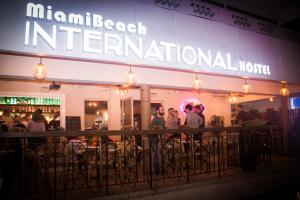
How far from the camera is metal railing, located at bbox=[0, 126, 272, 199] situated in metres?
4.94

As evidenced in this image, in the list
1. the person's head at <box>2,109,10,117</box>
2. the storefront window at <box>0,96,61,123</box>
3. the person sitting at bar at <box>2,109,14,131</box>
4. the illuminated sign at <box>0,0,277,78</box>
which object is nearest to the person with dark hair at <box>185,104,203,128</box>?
the illuminated sign at <box>0,0,277,78</box>

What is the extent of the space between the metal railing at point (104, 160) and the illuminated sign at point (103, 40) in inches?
82.1

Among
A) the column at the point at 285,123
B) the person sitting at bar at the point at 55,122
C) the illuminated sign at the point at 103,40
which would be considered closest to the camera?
the illuminated sign at the point at 103,40

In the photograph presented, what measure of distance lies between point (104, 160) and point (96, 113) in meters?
5.90

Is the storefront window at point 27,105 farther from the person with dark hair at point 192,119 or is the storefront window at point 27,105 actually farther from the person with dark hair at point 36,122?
the person with dark hair at point 192,119

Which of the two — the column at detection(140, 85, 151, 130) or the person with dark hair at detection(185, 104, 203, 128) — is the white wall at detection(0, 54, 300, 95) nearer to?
the column at detection(140, 85, 151, 130)

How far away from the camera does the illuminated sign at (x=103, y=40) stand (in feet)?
19.9

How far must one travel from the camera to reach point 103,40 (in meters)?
6.84

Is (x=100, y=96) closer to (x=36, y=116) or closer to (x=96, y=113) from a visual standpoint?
(x=96, y=113)

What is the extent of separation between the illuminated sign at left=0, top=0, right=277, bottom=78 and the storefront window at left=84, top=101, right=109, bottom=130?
16.2ft

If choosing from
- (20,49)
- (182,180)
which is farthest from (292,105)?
(20,49)

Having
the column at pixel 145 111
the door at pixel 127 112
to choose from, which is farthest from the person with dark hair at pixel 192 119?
the door at pixel 127 112

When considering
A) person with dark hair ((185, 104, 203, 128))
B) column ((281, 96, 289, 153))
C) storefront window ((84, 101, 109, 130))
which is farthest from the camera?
storefront window ((84, 101, 109, 130))

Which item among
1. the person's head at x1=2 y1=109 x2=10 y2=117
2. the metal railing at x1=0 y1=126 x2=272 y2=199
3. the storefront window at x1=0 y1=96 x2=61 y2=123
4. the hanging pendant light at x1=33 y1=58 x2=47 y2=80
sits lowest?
the metal railing at x1=0 y1=126 x2=272 y2=199
